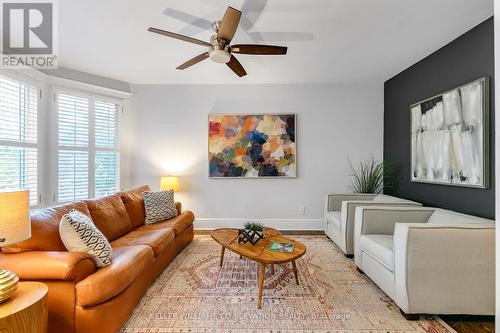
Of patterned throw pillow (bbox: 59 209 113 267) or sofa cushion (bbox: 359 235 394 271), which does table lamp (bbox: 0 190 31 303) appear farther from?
sofa cushion (bbox: 359 235 394 271)

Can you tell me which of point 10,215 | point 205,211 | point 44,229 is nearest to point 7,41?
point 44,229

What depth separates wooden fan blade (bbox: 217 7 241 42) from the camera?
1748 mm

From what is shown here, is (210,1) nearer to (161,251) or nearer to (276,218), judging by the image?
(161,251)

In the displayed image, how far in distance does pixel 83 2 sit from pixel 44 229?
1.97m

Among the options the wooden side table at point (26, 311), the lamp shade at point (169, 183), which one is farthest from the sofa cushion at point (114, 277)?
the lamp shade at point (169, 183)

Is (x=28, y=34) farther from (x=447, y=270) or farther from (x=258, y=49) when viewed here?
(x=447, y=270)

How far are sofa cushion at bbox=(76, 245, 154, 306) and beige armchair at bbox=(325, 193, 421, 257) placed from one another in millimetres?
2330

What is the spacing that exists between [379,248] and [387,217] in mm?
495

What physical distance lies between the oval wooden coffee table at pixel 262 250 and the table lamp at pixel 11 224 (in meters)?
1.47

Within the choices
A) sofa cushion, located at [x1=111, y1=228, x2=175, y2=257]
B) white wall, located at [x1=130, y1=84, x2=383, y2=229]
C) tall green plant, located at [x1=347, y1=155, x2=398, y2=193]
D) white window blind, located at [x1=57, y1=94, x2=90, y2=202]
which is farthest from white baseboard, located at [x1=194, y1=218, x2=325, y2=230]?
white window blind, located at [x1=57, y1=94, x2=90, y2=202]

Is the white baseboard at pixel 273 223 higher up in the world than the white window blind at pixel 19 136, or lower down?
lower down

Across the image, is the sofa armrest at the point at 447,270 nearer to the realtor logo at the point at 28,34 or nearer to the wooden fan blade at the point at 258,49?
the wooden fan blade at the point at 258,49

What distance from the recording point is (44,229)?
177cm

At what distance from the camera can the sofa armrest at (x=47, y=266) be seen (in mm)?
1470
